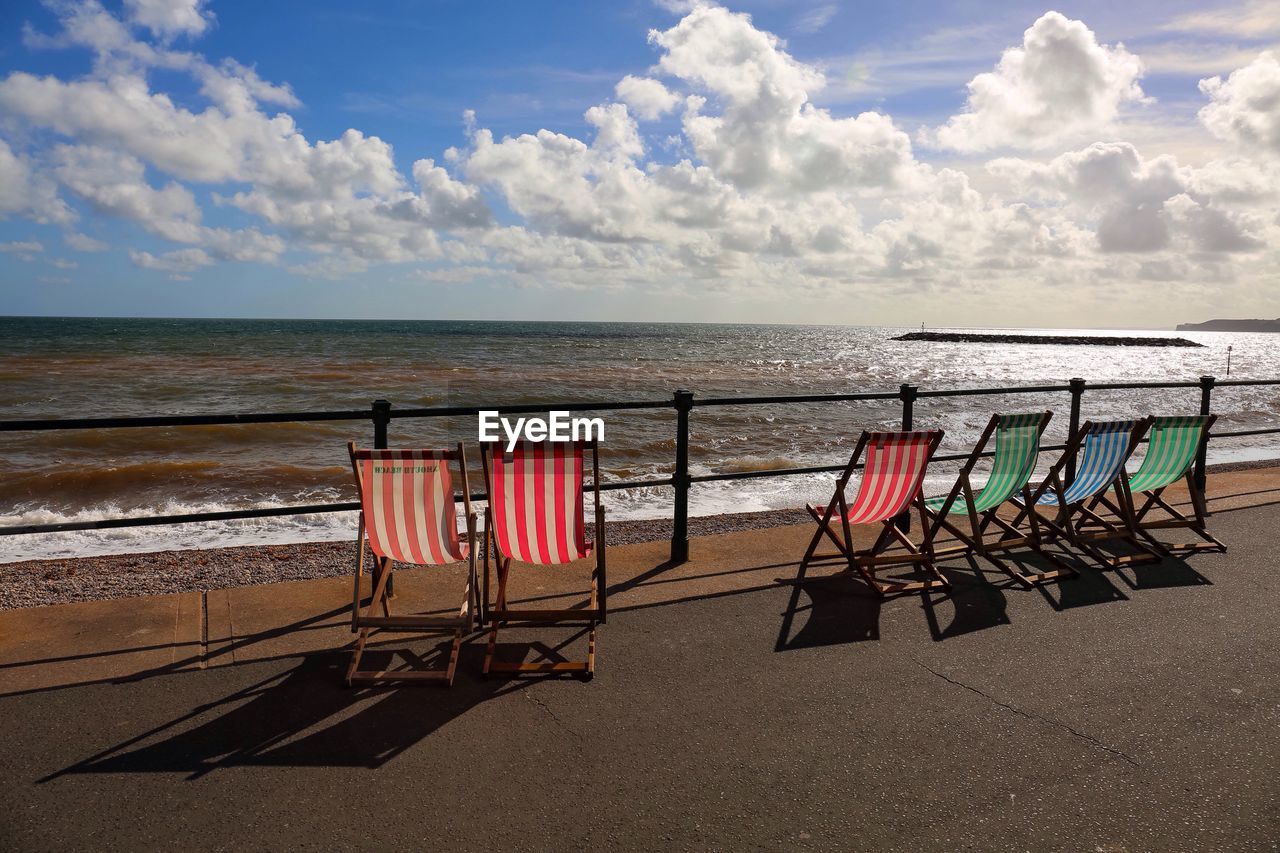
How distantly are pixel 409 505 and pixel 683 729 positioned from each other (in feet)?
5.83

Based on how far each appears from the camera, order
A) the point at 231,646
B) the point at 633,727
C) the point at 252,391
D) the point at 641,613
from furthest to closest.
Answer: the point at 252,391
the point at 641,613
the point at 231,646
the point at 633,727

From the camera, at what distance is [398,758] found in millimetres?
2965

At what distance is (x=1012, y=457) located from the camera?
5348 millimetres

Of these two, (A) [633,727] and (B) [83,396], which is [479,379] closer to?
(B) [83,396]

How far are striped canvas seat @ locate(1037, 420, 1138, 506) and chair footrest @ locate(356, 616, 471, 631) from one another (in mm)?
4187

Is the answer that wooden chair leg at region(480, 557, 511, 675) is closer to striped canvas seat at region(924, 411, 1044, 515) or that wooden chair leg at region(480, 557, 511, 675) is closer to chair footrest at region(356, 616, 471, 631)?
chair footrest at region(356, 616, 471, 631)

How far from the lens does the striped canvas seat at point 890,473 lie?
4934 millimetres

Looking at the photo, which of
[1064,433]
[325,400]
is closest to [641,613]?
[1064,433]

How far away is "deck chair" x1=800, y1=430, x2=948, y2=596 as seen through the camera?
488 centimetres

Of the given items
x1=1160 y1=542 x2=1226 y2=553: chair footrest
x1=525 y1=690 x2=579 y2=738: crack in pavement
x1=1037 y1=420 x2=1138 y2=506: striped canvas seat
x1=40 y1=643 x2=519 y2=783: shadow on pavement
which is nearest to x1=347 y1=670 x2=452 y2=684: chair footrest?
x1=40 y1=643 x2=519 y2=783: shadow on pavement

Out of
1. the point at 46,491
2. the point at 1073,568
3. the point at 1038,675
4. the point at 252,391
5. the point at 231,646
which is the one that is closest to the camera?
the point at 1038,675

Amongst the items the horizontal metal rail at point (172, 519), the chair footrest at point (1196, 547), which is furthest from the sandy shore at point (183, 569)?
the chair footrest at point (1196, 547)

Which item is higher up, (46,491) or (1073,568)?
(1073,568)

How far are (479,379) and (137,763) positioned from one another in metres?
38.1
